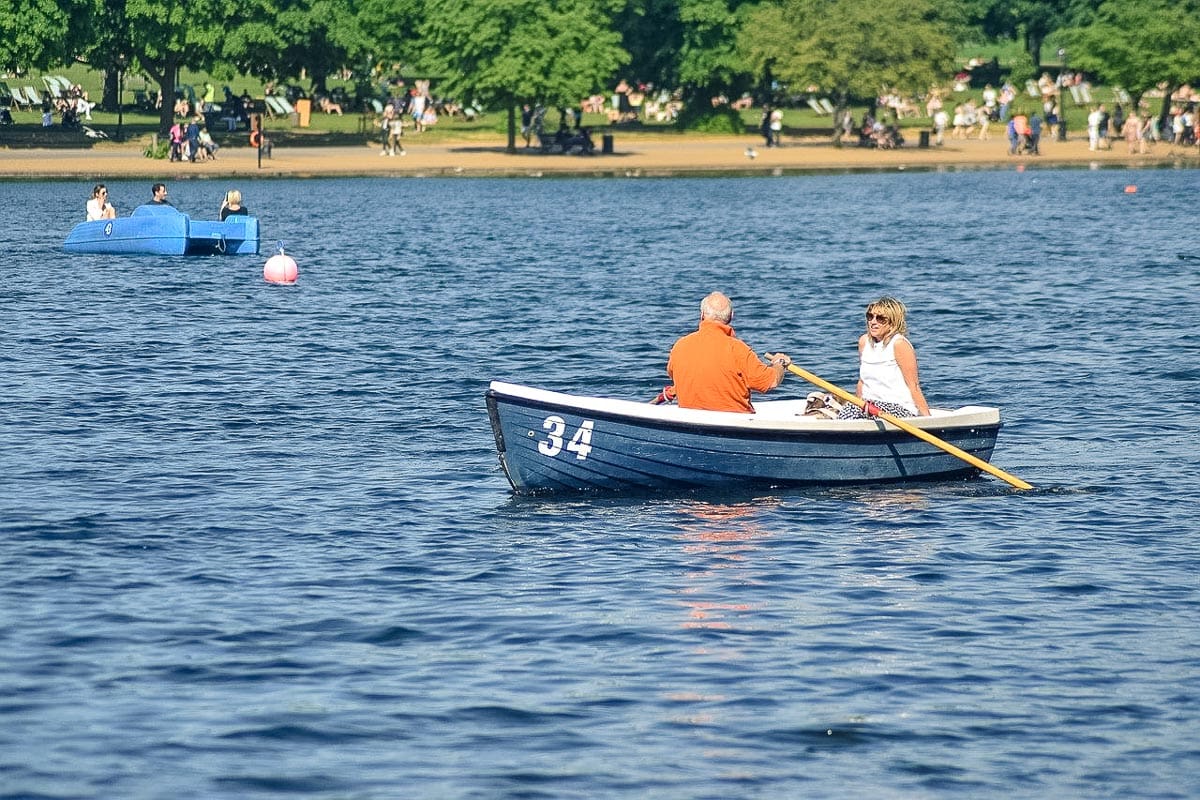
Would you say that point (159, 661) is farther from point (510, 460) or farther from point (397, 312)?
point (397, 312)

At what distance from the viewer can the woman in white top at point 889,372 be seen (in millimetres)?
18094

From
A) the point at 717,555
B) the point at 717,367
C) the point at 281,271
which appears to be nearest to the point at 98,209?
the point at 281,271

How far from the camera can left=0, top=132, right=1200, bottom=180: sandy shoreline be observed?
70.6 meters

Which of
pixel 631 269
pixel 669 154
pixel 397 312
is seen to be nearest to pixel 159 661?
pixel 397 312

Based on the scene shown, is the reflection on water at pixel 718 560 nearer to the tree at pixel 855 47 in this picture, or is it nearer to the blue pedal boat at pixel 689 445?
the blue pedal boat at pixel 689 445

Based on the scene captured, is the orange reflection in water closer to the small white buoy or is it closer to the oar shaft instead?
the oar shaft

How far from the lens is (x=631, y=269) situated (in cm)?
4491

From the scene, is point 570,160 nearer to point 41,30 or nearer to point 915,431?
point 41,30

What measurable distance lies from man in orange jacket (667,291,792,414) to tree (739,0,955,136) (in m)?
69.9

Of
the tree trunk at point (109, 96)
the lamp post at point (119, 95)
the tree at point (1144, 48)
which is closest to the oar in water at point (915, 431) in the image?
the lamp post at point (119, 95)

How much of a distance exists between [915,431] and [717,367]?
197 centimetres

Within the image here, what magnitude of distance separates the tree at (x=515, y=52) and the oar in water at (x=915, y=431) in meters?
62.3

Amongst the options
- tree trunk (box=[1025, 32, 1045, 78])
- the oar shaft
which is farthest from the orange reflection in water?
tree trunk (box=[1025, 32, 1045, 78])

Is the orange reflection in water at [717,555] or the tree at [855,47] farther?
the tree at [855,47]
